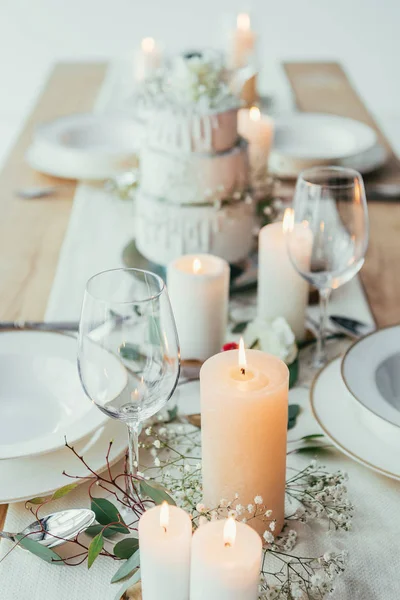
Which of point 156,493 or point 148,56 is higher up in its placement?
point 156,493

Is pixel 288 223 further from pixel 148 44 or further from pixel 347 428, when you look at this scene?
pixel 148 44

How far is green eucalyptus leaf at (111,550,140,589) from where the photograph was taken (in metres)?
0.72

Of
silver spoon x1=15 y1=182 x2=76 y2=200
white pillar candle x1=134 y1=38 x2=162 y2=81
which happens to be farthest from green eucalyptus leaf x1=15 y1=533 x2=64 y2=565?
white pillar candle x1=134 y1=38 x2=162 y2=81

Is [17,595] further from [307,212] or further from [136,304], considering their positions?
[307,212]

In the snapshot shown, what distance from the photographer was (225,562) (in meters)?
0.59

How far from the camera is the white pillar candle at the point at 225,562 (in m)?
0.59

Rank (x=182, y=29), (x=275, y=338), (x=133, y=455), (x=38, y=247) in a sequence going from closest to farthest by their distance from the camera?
(x=133, y=455) → (x=275, y=338) → (x=38, y=247) → (x=182, y=29)

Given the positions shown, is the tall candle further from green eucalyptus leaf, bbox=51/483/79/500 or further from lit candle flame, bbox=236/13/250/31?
lit candle flame, bbox=236/13/250/31

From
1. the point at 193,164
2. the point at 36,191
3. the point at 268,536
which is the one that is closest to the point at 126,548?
the point at 268,536

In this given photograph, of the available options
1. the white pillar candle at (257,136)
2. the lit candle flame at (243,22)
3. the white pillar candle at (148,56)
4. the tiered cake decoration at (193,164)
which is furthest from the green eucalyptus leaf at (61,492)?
the lit candle flame at (243,22)

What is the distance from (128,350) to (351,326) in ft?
1.75

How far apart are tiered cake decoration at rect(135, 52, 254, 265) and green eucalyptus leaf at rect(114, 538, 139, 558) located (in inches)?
24.3

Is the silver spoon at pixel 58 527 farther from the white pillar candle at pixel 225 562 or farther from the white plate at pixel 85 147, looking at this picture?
the white plate at pixel 85 147

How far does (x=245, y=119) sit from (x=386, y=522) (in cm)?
96
